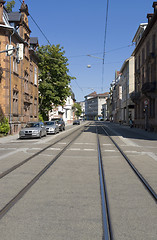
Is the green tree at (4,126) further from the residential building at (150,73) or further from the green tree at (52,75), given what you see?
the green tree at (52,75)

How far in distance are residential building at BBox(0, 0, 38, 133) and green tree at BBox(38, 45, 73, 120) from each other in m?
1.48

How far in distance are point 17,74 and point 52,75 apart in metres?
11.9

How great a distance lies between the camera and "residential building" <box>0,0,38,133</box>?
2508 centimetres

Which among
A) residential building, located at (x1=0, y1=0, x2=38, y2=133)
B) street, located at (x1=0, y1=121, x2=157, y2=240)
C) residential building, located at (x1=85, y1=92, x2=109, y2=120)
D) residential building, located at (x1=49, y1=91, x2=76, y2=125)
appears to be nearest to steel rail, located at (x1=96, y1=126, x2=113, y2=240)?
street, located at (x1=0, y1=121, x2=157, y2=240)

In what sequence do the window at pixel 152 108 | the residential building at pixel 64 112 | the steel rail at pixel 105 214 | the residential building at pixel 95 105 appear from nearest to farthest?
the steel rail at pixel 105 214 < the window at pixel 152 108 < the residential building at pixel 64 112 < the residential building at pixel 95 105

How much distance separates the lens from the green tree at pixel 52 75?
3897 centimetres

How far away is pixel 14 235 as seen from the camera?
3.61m

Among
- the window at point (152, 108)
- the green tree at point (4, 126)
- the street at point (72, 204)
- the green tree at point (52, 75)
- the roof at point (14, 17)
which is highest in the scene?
the roof at point (14, 17)

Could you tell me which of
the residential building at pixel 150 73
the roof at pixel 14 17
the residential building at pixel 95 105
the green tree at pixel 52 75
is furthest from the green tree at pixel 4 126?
the residential building at pixel 95 105

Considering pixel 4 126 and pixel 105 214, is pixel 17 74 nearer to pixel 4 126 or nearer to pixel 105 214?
pixel 4 126

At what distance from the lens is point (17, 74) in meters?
28.4

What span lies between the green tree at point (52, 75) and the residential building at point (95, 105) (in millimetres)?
126683

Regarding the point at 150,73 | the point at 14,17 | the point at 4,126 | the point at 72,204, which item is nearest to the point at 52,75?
the point at 14,17

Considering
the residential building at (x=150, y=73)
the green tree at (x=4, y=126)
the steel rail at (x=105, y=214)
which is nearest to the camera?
the steel rail at (x=105, y=214)
